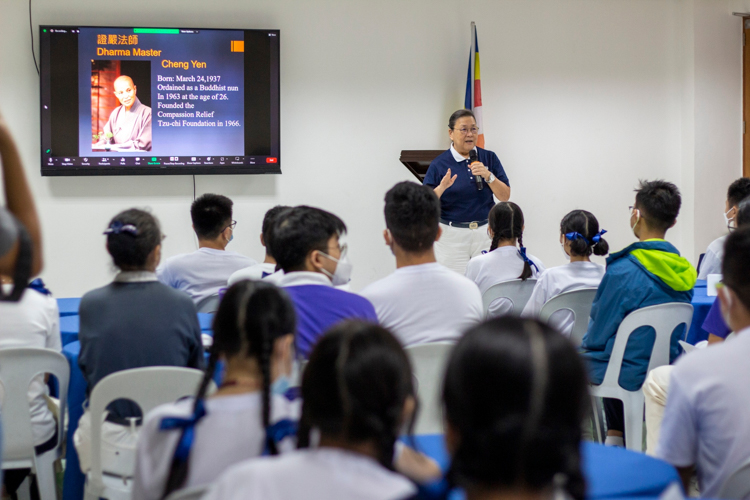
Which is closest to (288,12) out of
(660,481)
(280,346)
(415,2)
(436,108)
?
(415,2)

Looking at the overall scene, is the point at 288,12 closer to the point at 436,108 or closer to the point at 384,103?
the point at 384,103

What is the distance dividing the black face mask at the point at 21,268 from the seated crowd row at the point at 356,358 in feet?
1.10

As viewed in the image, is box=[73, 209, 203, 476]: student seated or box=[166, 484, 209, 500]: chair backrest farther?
box=[73, 209, 203, 476]: student seated

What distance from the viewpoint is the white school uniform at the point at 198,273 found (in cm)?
328

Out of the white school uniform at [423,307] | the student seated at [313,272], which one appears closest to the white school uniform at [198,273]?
the student seated at [313,272]

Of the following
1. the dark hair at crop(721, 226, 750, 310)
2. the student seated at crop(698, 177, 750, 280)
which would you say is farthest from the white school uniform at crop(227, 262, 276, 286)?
the student seated at crop(698, 177, 750, 280)

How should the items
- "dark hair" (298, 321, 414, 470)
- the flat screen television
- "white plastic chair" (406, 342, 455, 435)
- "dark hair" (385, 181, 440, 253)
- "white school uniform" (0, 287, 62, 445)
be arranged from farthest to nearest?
1. the flat screen television
2. "dark hair" (385, 181, 440, 253)
3. "white school uniform" (0, 287, 62, 445)
4. "white plastic chair" (406, 342, 455, 435)
5. "dark hair" (298, 321, 414, 470)

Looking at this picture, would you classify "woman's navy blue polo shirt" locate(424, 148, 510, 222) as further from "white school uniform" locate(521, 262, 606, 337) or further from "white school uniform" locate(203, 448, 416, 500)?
"white school uniform" locate(203, 448, 416, 500)

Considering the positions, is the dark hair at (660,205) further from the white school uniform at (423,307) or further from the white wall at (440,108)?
the white wall at (440,108)

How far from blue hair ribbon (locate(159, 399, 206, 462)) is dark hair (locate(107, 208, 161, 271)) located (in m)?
1.01

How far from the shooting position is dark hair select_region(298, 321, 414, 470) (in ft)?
3.27

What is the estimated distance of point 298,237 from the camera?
2.10 m

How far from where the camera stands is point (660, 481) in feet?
4.19

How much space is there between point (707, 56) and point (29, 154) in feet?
19.0
